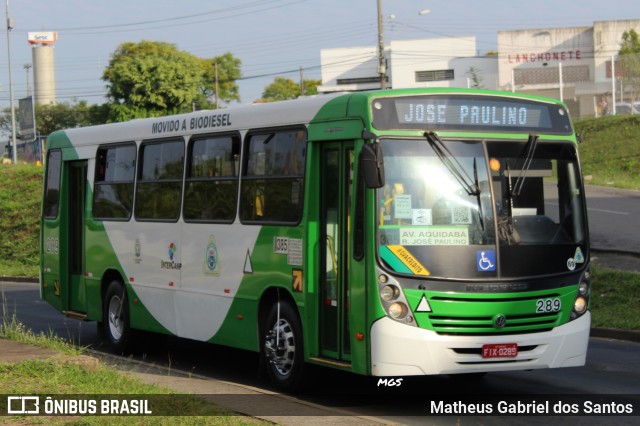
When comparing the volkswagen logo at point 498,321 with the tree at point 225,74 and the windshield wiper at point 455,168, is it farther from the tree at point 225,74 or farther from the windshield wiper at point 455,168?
the tree at point 225,74

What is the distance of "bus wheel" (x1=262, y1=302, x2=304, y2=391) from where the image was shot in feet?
37.7

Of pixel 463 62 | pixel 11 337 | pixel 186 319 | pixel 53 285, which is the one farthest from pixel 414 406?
pixel 463 62

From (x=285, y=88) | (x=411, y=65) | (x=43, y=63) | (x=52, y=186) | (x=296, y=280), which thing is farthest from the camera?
(x=43, y=63)

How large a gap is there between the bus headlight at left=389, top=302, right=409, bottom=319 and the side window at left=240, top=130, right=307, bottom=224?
75.1 inches

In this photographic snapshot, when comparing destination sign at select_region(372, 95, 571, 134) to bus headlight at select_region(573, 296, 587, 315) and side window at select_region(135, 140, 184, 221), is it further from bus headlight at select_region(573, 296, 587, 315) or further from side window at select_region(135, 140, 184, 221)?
side window at select_region(135, 140, 184, 221)

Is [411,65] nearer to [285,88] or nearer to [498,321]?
[285,88]

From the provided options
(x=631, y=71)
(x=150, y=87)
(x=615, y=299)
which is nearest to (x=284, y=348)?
(x=615, y=299)

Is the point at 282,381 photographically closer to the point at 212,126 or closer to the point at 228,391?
the point at 228,391

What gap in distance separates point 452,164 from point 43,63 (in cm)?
12906

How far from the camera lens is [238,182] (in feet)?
42.2

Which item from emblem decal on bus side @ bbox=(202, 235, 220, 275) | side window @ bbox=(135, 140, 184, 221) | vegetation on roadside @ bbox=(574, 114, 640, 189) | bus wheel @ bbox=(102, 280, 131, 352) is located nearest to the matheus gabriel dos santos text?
emblem decal on bus side @ bbox=(202, 235, 220, 275)

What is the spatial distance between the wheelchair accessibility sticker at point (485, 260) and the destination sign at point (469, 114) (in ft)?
4.15

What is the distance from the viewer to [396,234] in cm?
1029

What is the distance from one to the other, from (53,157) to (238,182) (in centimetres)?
636
